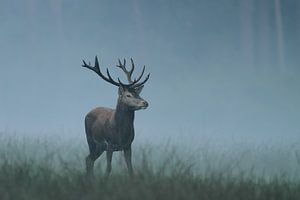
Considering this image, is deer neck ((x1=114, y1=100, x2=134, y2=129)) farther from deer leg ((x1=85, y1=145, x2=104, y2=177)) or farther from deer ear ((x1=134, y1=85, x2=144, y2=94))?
deer leg ((x1=85, y1=145, x2=104, y2=177))

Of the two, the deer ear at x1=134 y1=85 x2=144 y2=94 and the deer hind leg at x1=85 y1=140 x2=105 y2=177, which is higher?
the deer ear at x1=134 y1=85 x2=144 y2=94

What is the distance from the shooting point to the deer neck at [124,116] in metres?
5.77

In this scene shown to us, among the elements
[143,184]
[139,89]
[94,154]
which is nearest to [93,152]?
[94,154]

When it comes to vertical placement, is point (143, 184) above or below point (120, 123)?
below

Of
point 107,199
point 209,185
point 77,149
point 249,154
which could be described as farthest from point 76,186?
point 249,154

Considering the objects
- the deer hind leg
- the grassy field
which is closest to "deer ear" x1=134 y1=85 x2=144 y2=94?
the deer hind leg

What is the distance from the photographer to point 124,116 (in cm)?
579

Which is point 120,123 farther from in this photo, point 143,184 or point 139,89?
point 143,184

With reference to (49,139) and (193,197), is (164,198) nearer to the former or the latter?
(193,197)

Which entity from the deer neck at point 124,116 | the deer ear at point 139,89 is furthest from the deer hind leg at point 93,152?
the deer ear at point 139,89

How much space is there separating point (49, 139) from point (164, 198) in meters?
4.17

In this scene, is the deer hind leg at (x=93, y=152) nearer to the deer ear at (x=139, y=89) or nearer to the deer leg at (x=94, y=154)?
the deer leg at (x=94, y=154)

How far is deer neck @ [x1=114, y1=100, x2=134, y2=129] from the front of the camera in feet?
18.9

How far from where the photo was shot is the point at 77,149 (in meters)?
7.89
